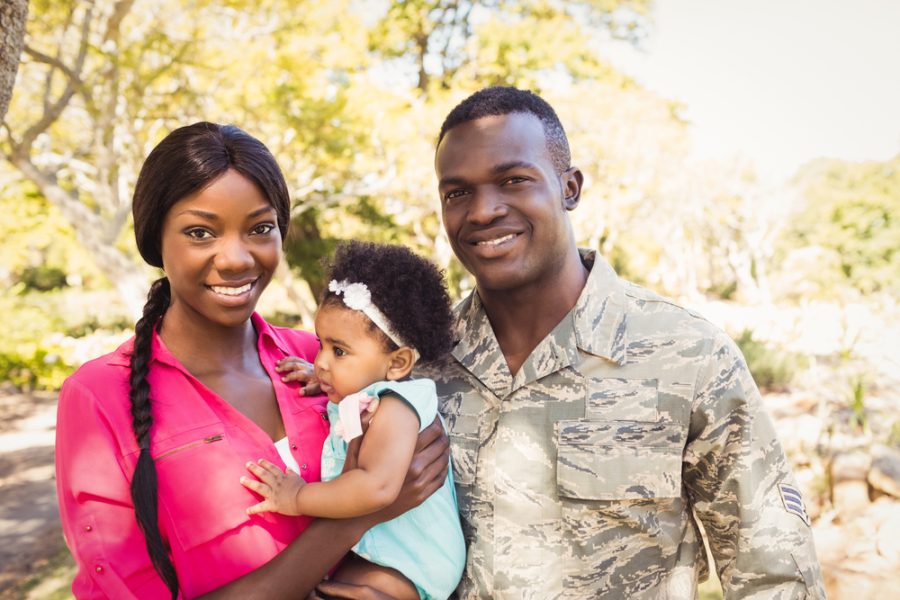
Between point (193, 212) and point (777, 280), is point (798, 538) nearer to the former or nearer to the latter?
point (193, 212)

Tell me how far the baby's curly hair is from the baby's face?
34 millimetres

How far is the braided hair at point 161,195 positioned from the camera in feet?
5.91

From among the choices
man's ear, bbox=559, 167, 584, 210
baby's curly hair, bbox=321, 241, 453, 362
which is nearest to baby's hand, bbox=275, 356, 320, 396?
baby's curly hair, bbox=321, 241, 453, 362

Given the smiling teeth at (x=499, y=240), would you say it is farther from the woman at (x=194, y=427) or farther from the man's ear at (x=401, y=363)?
the woman at (x=194, y=427)

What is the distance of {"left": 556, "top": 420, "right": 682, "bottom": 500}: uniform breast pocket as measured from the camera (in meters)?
2.09

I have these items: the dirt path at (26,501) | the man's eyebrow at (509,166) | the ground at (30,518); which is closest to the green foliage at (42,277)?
the dirt path at (26,501)

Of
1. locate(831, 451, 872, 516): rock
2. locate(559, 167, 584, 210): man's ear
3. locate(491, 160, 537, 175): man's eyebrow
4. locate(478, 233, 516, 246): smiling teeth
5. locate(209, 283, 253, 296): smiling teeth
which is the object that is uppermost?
locate(491, 160, 537, 175): man's eyebrow

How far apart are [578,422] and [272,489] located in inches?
37.7

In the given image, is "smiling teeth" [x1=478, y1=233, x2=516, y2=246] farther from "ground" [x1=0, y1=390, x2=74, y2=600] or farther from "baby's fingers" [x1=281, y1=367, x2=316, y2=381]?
"ground" [x1=0, y1=390, x2=74, y2=600]

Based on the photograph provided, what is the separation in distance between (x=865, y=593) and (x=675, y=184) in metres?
15.3

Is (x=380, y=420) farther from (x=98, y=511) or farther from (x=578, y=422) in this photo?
(x=98, y=511)

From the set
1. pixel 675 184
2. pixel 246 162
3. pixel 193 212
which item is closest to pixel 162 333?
pixel 193 212

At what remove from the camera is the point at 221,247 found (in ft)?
6.60

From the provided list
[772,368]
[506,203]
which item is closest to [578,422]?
[506,203]
